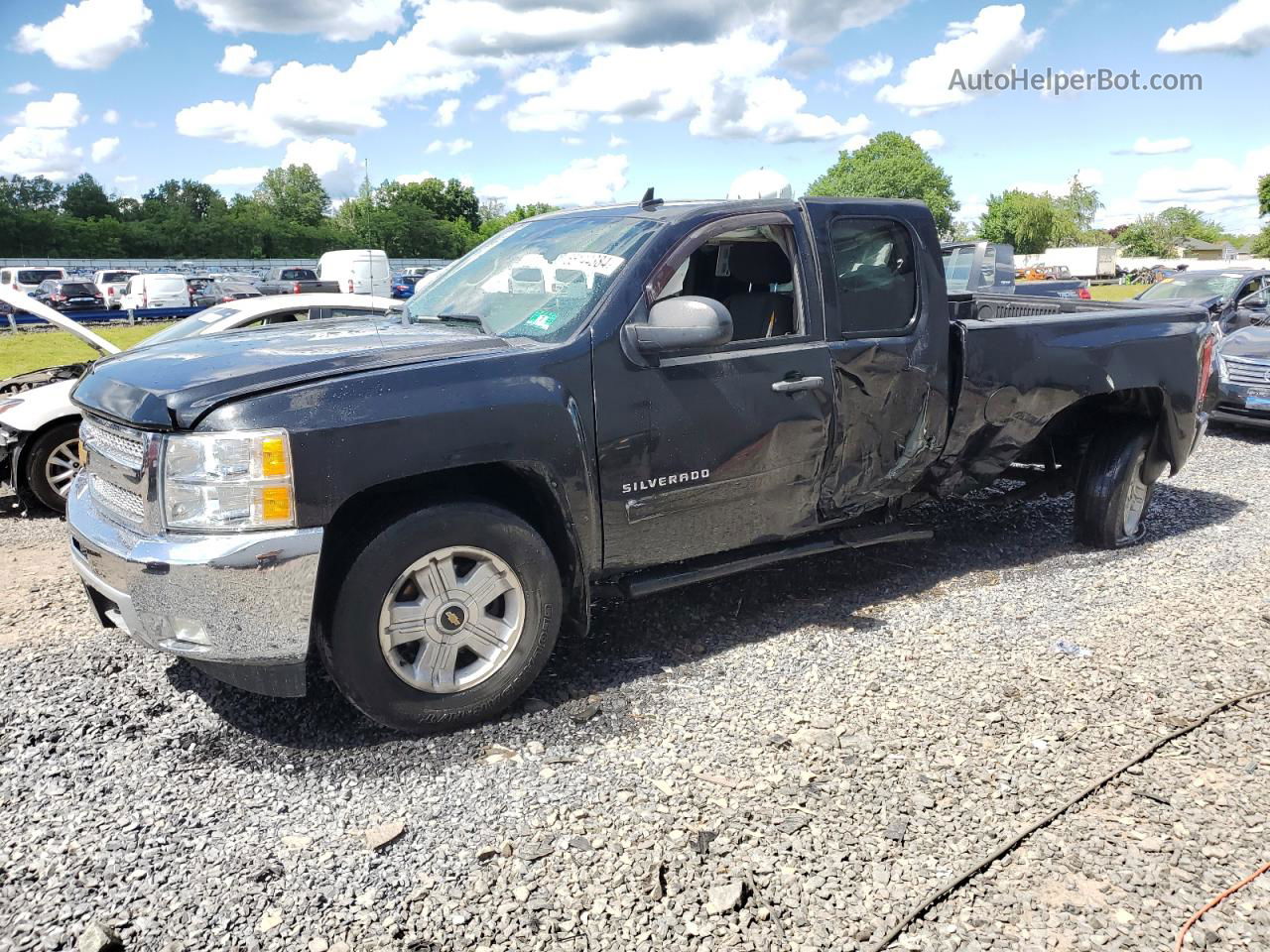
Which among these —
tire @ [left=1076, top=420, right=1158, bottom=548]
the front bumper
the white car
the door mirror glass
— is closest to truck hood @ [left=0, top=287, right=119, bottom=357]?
the white car

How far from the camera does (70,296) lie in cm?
3391

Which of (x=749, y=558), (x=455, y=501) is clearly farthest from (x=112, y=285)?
(x=455, y=501)

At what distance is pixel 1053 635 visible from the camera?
462cm

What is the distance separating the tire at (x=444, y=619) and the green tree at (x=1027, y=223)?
4665 inches

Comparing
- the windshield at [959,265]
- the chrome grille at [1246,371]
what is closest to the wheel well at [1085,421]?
the chrome grille at [1246,371]

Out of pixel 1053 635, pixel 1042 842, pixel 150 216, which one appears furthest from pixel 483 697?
pixel 150 216

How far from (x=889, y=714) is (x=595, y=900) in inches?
62.1

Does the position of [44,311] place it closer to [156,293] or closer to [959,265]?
[959,265]

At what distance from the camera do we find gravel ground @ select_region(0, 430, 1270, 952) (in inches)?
104

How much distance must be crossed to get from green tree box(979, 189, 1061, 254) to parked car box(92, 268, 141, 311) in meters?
95.4

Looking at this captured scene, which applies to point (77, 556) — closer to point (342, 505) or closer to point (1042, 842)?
point (342, 505)

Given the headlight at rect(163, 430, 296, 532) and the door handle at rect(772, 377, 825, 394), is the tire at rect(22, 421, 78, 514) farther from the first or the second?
the door handle at rect(772, 377, 825, 394)

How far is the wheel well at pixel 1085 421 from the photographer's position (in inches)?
228

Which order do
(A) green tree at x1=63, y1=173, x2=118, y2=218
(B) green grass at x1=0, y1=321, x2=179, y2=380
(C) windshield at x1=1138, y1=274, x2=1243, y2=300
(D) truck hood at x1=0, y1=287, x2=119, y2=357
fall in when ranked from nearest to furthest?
(D) truck hood at x1=0, y1=287, x2=119, y2=357 < (C) windshield at x1=1138, y1=274, x2=1243, y2=300 < (B) green grass at x1=0, y1=321, x2=179, y2=380 < (A) green tree at x1=63, y1=173, x2=118, y2=218
